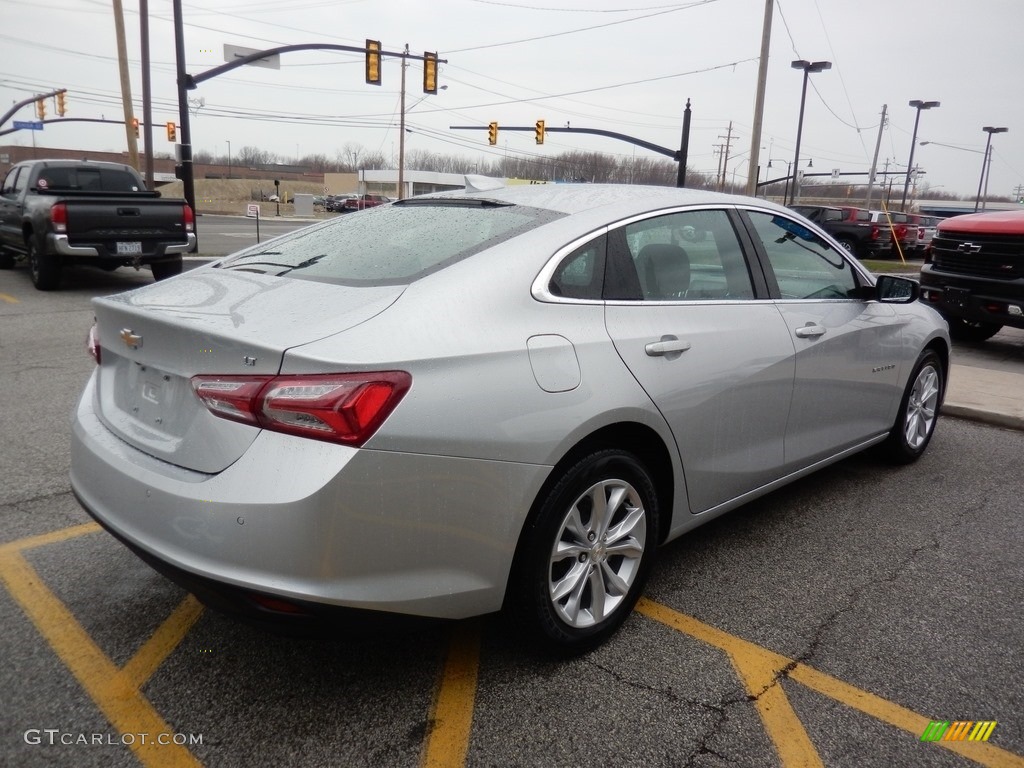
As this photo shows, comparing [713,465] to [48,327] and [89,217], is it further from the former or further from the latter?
[89,217]

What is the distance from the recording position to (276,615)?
2055 millimetres

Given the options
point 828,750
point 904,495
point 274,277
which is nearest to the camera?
point 828,750

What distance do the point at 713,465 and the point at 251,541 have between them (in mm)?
1856

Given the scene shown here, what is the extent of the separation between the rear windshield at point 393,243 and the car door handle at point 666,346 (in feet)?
1.96

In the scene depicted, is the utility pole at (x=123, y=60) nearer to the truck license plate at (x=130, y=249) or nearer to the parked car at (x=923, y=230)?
the truck license plate at (x=130, y=249)

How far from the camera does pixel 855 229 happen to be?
24531mm

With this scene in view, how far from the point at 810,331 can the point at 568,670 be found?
1966 mm

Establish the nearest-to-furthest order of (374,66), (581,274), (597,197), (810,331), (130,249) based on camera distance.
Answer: (581,274)
(597,197)
(810,331)
(130,249)
(374,66)

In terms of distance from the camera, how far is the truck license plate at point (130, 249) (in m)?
10.8

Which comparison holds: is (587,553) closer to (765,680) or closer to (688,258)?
(765,680)

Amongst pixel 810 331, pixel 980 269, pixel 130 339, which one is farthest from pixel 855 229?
pixel 130 339

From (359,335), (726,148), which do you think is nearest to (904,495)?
(359,335)

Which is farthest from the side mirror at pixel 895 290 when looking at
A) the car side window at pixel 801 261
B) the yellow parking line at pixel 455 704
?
the yellow parking line at pixel 455 704

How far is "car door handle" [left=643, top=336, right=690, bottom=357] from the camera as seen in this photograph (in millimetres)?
2756
